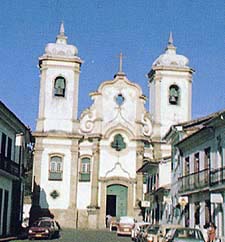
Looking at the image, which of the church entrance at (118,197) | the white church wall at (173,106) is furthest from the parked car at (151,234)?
the white church wall at (173,106)

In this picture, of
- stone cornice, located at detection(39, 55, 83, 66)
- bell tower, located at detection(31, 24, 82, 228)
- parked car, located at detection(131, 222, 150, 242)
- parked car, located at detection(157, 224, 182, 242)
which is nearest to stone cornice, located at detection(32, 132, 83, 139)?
bell tower, located at detection(31, 24, 82, 228)

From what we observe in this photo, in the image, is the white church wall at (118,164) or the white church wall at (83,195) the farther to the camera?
the white church wall at (118,164)

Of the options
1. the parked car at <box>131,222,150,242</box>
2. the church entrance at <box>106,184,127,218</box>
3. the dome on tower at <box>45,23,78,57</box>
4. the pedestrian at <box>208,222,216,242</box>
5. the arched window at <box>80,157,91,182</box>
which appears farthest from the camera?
the dome on tower at <box>45,23,78,57</box>

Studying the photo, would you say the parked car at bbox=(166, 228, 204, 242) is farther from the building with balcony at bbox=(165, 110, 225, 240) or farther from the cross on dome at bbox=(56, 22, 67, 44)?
the cross on dome at bbox=(56, 22, 67, 44)

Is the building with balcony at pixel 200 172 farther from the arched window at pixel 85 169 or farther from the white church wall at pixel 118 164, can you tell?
the arched window at pixel 85 169

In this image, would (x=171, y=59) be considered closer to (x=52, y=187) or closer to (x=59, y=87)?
(x=59, y=87)

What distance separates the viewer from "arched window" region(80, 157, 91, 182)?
47.0 meters

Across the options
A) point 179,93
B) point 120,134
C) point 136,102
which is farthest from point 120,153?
point 179,93

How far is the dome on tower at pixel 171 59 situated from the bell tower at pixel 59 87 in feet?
24.5

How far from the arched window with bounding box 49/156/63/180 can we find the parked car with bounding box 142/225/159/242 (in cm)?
2119

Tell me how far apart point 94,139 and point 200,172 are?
64.7ft

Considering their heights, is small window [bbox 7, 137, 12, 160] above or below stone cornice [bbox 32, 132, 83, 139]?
below

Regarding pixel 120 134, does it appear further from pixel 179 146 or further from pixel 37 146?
pixel 179 146

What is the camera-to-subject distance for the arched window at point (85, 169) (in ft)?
154
